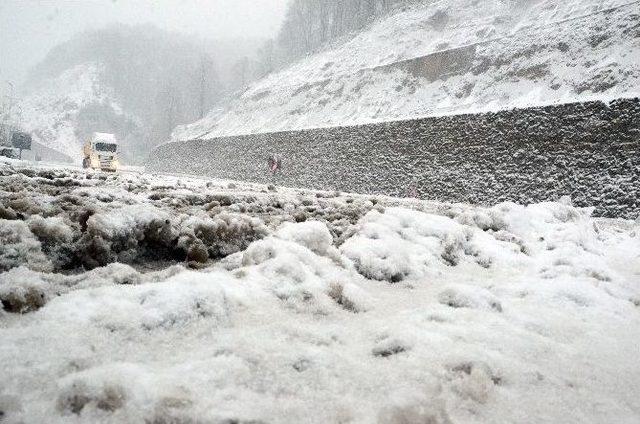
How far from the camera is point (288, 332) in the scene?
6.42 ft

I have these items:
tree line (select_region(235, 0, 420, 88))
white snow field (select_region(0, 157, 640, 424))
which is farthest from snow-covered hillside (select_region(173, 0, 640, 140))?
white snow field (select_region(0, 157, 640, 424))

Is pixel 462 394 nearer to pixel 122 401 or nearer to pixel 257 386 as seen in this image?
pixel 257 386

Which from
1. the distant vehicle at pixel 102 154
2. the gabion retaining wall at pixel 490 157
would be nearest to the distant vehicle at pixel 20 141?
the distant vehicle at pixel 102 154

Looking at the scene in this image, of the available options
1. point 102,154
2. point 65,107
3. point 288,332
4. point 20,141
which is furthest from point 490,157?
point 65,107

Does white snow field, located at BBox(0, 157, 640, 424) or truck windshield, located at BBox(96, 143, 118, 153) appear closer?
white snow field, located at BBox(0, 157, 640, 424)

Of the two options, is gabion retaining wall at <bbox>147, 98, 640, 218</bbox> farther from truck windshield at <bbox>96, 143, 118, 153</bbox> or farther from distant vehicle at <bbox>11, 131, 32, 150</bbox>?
distant vehicle at <bbox>11, 131, 32, 150</bbox>

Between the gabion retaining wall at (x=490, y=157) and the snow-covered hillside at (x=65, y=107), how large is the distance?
208ft

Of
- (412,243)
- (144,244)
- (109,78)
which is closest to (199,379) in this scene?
(144,244)

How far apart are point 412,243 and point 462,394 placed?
8.41 feet

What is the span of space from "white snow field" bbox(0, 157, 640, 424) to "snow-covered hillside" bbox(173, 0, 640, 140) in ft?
38.3

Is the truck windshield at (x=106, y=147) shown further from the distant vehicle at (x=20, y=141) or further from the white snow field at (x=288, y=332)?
the white snow field at (x=288, y=332)

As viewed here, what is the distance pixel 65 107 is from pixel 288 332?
90.4 metres

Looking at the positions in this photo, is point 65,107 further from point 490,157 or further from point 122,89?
point 490,157

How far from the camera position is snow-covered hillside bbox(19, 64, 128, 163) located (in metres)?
70.5
